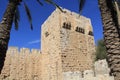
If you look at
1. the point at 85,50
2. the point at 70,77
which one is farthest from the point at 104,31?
the point at 85,50

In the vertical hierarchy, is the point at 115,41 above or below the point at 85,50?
below

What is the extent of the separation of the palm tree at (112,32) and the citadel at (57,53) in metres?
8.03

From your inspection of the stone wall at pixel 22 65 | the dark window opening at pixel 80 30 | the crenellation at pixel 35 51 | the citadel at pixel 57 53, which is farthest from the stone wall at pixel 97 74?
the crenellation at pixel 35 51

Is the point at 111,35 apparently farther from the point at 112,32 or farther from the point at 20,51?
the point at 20,51

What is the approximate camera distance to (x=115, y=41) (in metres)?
4.87

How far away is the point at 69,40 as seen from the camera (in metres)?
14.1

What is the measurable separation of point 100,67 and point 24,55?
24.6 feet

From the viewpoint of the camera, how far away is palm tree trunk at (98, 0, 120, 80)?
4711 mm

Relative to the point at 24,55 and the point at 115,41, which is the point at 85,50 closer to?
the point at 24,55

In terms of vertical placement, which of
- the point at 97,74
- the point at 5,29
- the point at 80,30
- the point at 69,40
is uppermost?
the point at 80,30

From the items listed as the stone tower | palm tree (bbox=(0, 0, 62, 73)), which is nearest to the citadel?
the stone tower

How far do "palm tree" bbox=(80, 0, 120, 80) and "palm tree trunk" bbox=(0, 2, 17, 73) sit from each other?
2.73 meters

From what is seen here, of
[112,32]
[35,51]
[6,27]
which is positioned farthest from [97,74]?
[35,51]

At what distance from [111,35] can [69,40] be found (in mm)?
9189
